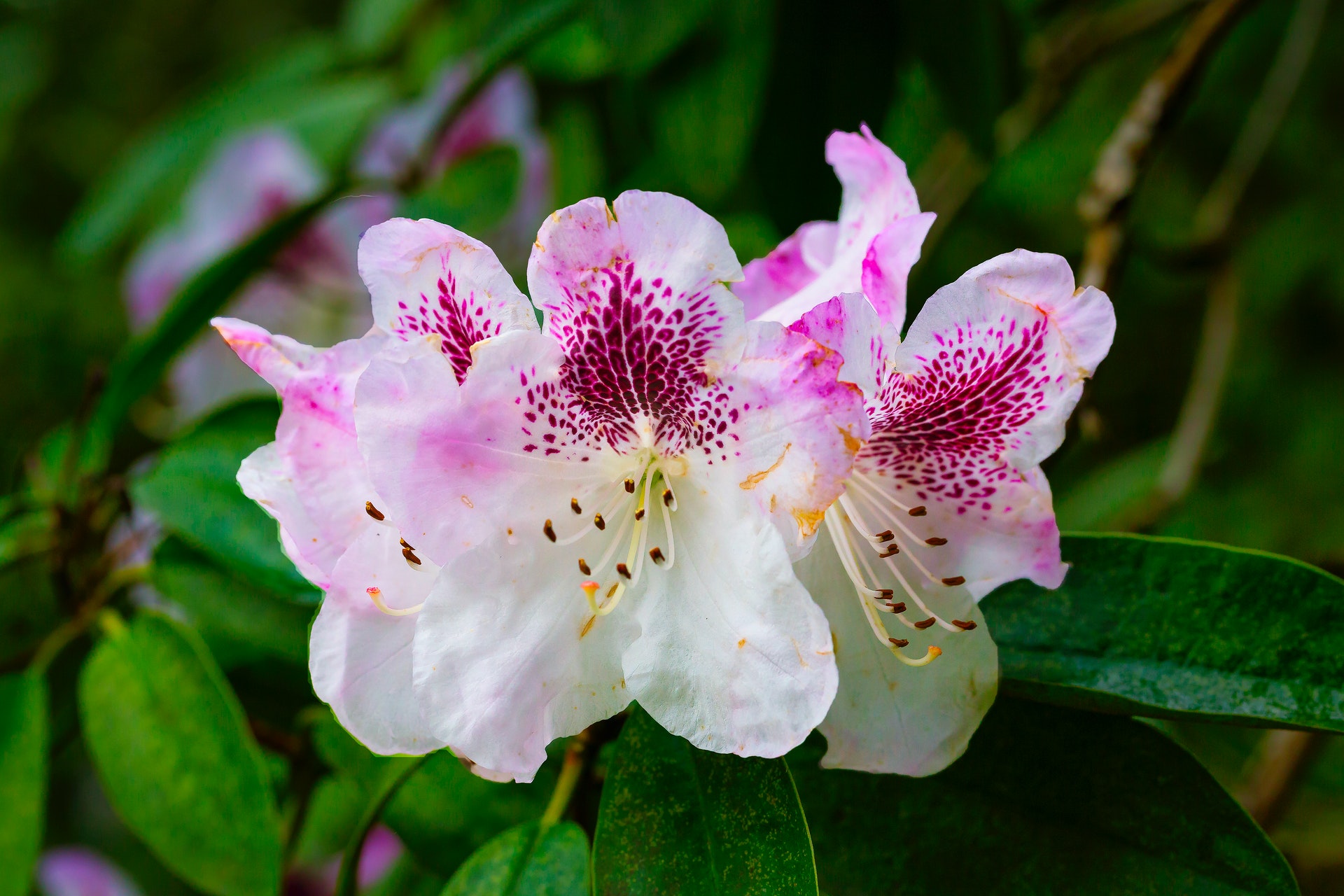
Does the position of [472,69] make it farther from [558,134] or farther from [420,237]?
[420,237]

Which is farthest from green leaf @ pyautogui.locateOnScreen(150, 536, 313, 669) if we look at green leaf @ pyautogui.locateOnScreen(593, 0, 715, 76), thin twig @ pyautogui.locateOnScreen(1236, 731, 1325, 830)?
thin twig @ pyautogui.locateOnScreen(1236, 731, 1325, 830)

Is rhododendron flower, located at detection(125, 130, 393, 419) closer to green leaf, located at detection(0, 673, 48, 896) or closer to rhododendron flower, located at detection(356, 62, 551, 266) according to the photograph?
rhododendron flower, located at detection(356, 62, 551, 266)

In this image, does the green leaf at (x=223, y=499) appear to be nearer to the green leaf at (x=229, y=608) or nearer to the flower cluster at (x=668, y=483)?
the green leaf at (x=229, y=608)

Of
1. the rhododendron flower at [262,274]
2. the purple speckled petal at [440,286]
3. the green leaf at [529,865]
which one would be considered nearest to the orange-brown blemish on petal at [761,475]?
the purple speckled petal at [440,286]

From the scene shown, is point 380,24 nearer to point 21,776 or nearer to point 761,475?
point 21,776

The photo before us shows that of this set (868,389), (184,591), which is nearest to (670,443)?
(868,389)

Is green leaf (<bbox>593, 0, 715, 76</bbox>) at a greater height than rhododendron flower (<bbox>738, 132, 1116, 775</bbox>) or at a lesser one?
greater
